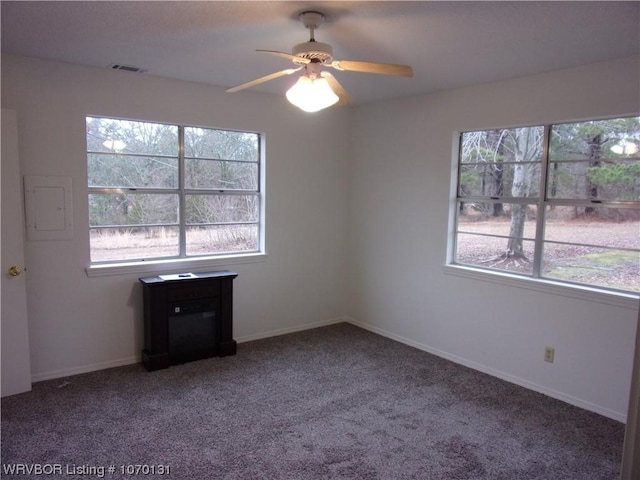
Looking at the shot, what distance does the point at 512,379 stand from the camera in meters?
3.70

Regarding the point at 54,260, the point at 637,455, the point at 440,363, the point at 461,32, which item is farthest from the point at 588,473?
the point at 54,260

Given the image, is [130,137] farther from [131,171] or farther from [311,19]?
[311,19]

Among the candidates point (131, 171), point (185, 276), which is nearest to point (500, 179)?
point (185, 276)

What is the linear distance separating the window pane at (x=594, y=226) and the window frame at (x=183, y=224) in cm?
257

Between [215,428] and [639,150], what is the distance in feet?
10.8

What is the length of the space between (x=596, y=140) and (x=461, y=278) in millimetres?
1488

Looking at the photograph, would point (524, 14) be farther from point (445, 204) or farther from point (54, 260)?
point (54, 260)

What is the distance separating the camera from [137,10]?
2367 millimetres

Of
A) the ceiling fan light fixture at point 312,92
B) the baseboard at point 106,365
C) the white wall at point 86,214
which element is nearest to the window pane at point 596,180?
the ceiling fan light fixture at point 312,92

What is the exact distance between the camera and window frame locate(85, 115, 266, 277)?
3773mm

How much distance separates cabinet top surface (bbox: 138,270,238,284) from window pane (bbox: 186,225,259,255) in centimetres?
30

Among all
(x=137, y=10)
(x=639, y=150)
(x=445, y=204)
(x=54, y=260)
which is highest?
(x=137, y=10)

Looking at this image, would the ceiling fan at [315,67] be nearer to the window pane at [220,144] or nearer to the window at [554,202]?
the window at [554,202]

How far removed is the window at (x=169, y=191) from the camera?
3.77m
